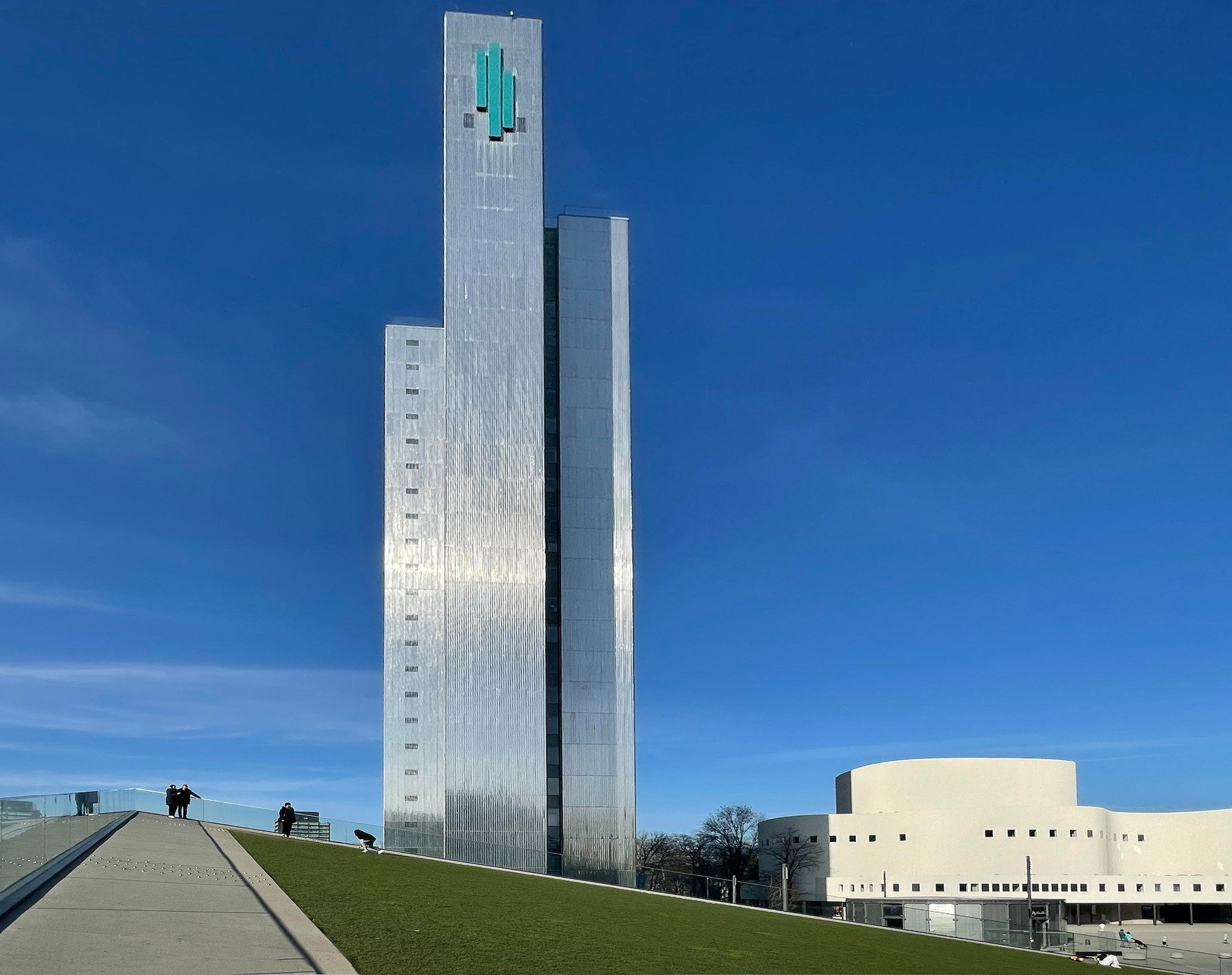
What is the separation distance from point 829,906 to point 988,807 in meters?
46.6

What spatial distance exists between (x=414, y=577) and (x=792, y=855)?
46.0 meters

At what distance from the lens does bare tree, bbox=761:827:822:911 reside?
87.5 metres

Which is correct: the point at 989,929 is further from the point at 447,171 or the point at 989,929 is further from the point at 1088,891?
the point at 1088,891

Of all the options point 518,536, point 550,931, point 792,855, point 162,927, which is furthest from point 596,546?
point 792,855

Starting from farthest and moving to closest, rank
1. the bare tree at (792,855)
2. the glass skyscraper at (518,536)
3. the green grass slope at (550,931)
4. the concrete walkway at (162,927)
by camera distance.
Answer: the bare tree at (792,855) < the glass skyscraper at (518,536) < the green grass slope at (550,931) < the concrete walkway at (162,927)

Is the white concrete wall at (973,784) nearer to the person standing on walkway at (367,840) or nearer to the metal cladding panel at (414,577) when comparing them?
the metal cladding panel at (414,577)

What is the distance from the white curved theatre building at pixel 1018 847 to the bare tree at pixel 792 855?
0.57m

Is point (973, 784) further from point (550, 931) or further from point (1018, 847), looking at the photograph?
point (550, 931)

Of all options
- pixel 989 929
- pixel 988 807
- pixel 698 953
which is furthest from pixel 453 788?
pixel 988 807

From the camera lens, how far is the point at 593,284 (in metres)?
52.3

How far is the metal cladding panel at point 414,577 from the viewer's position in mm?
51688

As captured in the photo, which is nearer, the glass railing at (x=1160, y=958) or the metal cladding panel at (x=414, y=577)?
the glass railing at (x=1160, y=958)

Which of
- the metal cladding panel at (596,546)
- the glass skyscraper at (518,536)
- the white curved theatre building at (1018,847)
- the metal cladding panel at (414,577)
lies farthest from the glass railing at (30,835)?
the white curved theatre building at (1018,847)

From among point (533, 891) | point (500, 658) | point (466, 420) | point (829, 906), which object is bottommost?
point (829, 906)
